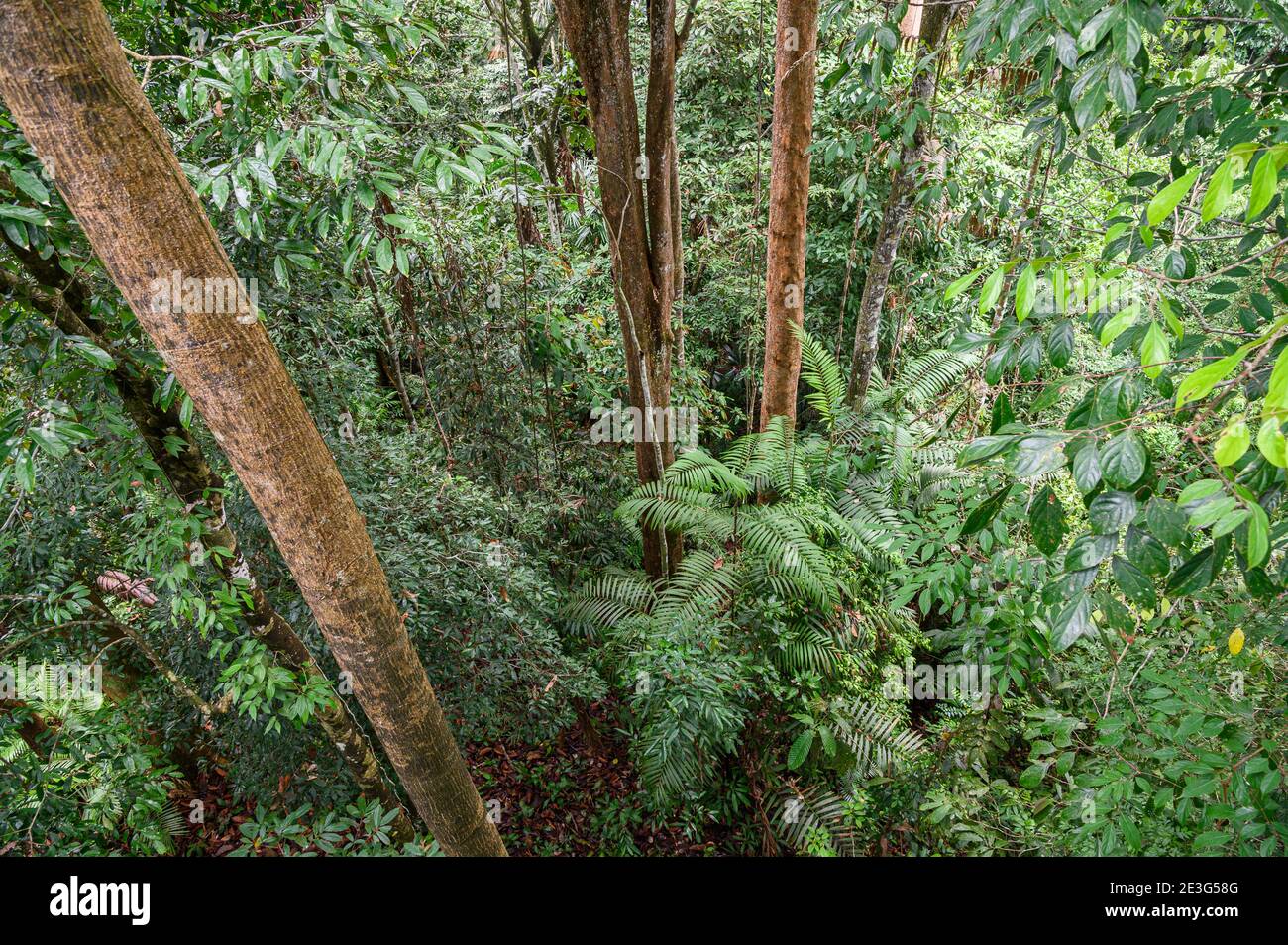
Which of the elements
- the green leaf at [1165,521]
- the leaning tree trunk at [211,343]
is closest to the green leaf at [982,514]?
the green leaf at [1165,521]

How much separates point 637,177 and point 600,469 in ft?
6.85

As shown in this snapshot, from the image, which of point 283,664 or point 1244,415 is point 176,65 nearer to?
point 283,664

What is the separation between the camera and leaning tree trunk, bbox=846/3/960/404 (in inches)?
166

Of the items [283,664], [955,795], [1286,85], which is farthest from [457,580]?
[1286,85]

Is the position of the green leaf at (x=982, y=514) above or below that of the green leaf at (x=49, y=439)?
below

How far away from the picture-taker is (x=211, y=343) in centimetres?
181

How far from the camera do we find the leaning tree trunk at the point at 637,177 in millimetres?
3475

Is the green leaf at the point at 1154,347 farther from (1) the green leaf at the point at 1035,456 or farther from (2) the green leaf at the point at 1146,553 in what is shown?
(2) the green leaf at the point at 1146,553

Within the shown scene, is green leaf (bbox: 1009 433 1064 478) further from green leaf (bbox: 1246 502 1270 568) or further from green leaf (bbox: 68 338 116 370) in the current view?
green leaf (bbox: 68 338 116 370)

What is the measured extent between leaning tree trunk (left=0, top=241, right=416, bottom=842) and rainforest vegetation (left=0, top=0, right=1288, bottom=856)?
0.02 meters

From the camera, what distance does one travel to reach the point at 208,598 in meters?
2.58

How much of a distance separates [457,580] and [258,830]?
4.42 feet

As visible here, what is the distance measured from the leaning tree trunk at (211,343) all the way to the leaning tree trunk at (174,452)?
572mm

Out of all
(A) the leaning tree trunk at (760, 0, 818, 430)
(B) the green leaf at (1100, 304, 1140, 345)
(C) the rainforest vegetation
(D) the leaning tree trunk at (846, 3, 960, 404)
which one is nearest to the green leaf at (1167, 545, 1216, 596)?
(C) the rainforest vegetation
